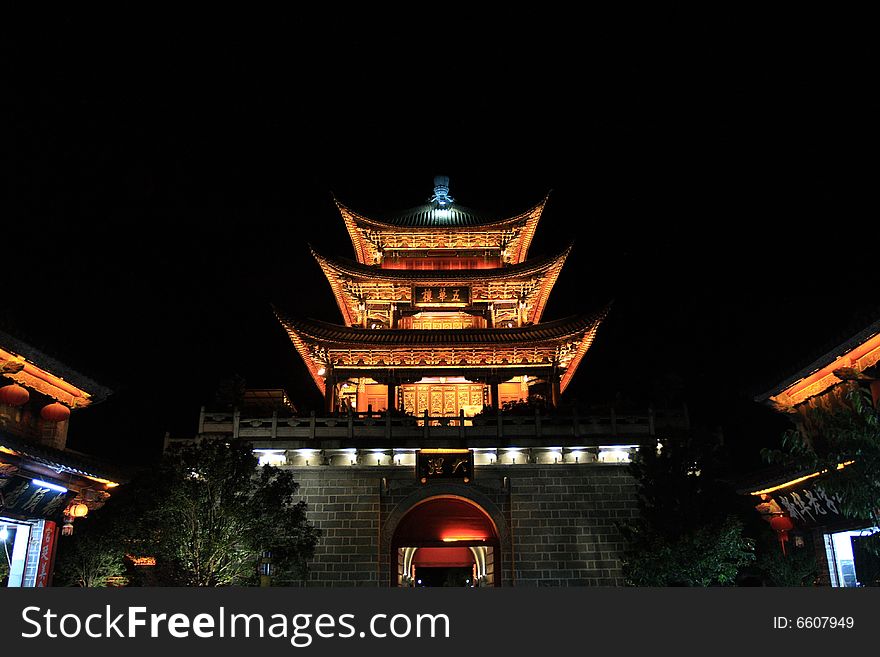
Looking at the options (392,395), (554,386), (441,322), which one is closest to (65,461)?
(392,395)

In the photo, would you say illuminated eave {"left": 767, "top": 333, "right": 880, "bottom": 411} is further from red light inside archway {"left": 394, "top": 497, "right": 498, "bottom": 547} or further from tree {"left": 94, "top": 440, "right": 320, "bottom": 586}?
tree {"left": 94, "top": 440, "right": 320, "bottom": 586}

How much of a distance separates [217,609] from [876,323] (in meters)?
13.3

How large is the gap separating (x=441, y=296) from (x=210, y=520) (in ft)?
47.4

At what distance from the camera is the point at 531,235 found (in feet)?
92.0

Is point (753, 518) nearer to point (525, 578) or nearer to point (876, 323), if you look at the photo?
point (525, 578)

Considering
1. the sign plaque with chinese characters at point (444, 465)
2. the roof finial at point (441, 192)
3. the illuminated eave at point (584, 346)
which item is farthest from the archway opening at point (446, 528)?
the roof finial at point (441, 192)

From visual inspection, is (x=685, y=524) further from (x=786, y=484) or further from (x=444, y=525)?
(x=444, y=525)

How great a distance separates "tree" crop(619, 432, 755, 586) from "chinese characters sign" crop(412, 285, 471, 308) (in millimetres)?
10274

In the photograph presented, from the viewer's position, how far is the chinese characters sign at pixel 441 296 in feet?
85.6

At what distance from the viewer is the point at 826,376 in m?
16.7

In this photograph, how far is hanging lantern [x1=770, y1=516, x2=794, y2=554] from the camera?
1831 centimetres

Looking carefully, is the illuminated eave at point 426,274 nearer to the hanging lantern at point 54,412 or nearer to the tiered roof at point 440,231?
the tiered roof at point 440,231

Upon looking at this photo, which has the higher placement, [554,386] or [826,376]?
[554,386]

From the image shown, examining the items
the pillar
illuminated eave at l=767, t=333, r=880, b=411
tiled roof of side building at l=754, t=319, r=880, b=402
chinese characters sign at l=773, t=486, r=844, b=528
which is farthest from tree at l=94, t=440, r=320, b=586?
illuminated eave at l=767, t=333, r=880, b=411
